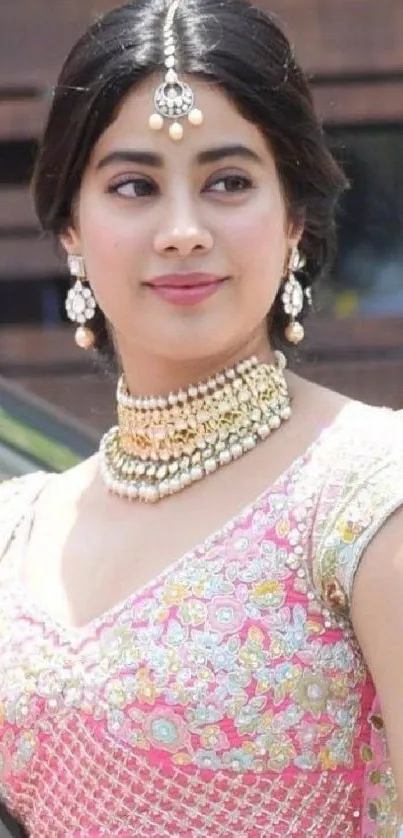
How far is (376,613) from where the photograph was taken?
108 centimetres

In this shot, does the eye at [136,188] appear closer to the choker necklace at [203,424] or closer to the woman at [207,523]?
the woman at [207,523]

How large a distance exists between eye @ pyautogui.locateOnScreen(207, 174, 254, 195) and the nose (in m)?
0.04

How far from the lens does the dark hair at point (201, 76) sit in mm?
1226

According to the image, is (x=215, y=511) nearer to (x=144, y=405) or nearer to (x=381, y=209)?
(x=144, y=405)

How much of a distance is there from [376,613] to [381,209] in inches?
128

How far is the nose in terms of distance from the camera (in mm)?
1175

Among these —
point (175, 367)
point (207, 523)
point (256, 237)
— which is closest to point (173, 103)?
point (256, 237)

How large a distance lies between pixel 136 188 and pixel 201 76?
0.36 feet

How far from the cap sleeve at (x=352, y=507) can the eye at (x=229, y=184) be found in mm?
237

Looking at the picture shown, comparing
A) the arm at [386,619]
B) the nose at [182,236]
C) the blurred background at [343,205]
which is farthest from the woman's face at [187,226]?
the blurred background at [343,205]

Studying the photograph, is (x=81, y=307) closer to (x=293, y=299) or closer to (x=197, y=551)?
(x=293, y=299)

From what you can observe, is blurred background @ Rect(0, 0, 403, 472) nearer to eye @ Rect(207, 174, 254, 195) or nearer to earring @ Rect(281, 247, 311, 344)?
earring @ Rect(281, 247, 311, 344)

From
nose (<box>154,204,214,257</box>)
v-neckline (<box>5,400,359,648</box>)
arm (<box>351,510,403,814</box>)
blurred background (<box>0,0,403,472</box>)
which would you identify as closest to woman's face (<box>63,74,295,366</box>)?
nose (<box>154,204,214,257</box>)

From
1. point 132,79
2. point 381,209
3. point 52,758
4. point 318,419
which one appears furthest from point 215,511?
point 381,209
